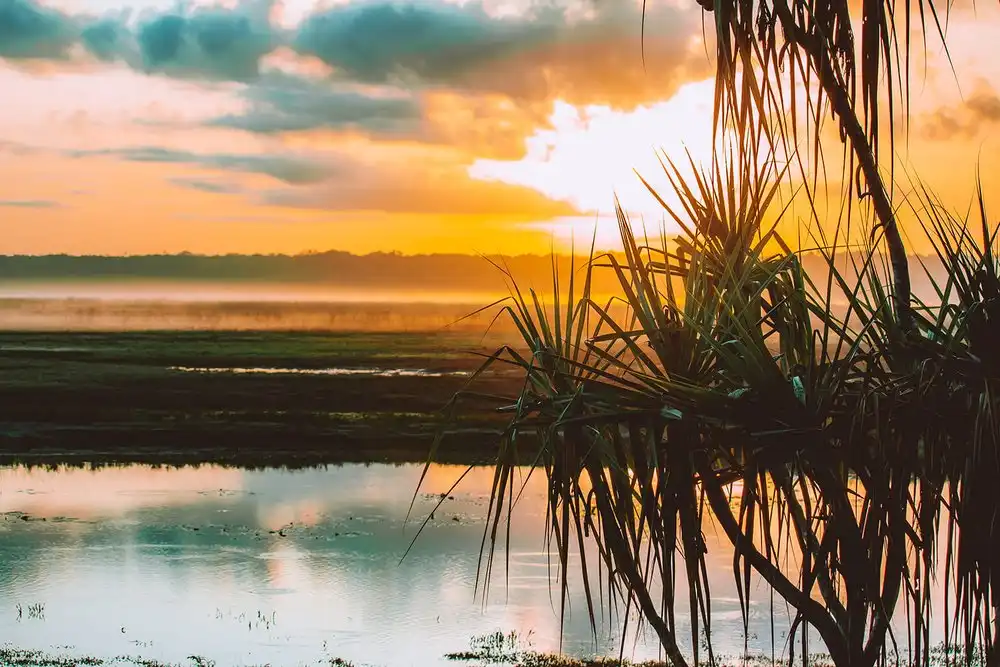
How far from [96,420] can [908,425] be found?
29.1 meters

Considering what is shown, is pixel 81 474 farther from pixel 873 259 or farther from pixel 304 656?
pixel 873 259

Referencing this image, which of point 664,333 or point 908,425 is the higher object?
A: point 664,333

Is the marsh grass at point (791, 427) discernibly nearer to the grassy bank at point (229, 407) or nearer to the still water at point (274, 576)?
the still water at point (274, 576)

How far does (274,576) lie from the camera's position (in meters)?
14.1

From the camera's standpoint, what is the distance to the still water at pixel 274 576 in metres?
11.2

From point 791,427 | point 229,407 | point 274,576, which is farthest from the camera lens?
point 229,407

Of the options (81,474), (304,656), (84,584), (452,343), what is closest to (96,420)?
(81,474)

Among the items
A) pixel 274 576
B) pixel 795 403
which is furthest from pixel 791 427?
pixel 274 576

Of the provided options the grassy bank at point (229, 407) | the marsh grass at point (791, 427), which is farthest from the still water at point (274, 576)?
the marsh grass at point (791, 427)

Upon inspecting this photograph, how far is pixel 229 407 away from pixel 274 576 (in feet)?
64.9

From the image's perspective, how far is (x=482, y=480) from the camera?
2205cm

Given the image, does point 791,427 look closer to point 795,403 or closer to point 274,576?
point 795,403

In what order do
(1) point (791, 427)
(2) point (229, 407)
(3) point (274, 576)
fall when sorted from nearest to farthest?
(1) point (791, 427), (3) point (274, 576), (2) point (229, 407)

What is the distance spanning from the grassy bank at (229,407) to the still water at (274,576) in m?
2.45
